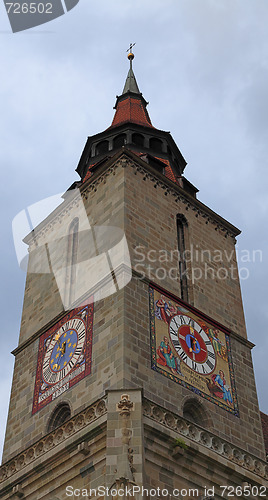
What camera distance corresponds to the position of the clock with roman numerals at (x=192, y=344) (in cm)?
2111

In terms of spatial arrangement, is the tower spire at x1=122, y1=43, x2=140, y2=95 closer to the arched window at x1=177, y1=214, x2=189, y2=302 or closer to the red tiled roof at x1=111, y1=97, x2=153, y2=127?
the red tiled roof at x1=111, y1=97, x2=153, y2=127

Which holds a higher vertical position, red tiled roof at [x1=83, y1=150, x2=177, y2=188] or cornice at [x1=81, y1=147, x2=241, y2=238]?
red tiled roof at [x1=83, y1=150, x2=177, y2=188]

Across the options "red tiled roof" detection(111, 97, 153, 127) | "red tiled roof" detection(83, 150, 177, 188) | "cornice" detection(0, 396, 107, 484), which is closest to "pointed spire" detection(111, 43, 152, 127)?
"red tiled roof" detection(111, 97, 153, 127)

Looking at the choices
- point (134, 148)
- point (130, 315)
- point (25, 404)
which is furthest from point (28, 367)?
point (134, 148)

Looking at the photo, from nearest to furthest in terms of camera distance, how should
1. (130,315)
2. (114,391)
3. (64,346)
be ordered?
(114,391) → (130,315) → (64,346)

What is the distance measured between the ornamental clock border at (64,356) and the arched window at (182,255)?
315cm

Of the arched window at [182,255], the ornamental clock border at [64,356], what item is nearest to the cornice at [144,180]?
the arched window at [182,255]

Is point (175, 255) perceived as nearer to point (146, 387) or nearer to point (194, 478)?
point (146, 387)

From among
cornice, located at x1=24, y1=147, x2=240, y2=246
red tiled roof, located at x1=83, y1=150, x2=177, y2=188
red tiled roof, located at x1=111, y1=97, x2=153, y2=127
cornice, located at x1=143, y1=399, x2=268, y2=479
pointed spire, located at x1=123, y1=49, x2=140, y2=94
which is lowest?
cornice, located at x1=143, y1=399, x2=268, y2=479

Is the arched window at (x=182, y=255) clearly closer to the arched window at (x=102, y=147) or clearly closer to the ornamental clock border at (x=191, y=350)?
the ornamental clock border at (x=191, y=350)

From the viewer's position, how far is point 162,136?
29.4m

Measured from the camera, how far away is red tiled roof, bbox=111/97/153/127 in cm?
3080

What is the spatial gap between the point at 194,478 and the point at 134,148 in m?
13.2

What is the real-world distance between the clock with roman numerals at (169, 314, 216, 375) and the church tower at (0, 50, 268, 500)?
0.04m
